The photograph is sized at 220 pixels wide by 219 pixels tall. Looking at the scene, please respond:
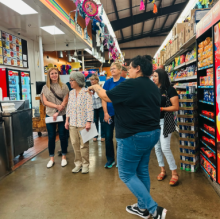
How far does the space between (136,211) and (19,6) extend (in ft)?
15.7

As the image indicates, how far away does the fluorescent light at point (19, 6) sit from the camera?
4.35 metres

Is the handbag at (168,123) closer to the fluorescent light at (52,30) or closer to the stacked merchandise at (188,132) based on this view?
the stacked merchandise at (188,132)

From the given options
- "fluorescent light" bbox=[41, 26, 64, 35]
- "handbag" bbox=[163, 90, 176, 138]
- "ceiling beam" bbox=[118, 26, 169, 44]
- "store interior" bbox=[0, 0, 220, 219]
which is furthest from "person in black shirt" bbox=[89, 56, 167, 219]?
"ceiling beam" bbox=[118, 26, 169, 44]

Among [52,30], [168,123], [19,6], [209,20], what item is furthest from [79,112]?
[52,30]

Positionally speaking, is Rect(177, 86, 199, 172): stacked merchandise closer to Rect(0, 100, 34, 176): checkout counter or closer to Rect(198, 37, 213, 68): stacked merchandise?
Rect(198, 37, 213, 68): stacked merchandise

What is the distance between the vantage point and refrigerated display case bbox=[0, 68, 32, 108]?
260 inches

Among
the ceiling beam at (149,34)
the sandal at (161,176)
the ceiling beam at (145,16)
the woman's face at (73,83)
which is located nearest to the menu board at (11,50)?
the woman's face at (73,83)

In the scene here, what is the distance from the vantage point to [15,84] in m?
7.19

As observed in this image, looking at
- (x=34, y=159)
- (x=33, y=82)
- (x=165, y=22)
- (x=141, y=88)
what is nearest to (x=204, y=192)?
(x=141, y=88)

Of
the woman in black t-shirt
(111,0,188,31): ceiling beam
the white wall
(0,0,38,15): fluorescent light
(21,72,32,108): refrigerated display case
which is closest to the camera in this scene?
the woman in black t-shirt

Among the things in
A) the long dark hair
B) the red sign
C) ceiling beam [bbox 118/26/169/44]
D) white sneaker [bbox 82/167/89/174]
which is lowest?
white sneaker [bbox 82/167/89/174]

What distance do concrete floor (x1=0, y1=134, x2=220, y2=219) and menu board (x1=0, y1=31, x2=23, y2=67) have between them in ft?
15.3

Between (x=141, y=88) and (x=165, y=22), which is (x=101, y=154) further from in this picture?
(x=165, y=22)

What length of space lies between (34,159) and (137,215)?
2.52 m
